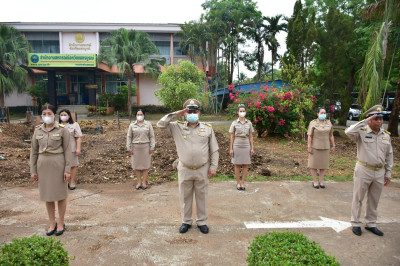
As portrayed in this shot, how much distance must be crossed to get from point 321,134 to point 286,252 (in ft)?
13.5

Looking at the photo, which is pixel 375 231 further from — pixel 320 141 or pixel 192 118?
pixel 192 118

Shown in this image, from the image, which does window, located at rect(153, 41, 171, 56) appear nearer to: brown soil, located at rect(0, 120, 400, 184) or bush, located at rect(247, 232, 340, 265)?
brown soil, located at rect(0, 120, 400, 184)

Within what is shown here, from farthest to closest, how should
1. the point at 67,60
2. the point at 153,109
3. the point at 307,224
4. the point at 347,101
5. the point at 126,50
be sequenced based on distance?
the point at 153,109 → the point at 67,60 → the point at 126,50 → the point at 347,101 → the point at 307,224

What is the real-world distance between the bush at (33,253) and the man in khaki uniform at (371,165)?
12.2 feet

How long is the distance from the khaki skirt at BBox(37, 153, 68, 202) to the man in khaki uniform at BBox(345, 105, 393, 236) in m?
4.08

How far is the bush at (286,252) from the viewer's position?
7.20ft

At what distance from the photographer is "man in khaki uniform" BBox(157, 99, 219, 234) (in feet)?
12.8

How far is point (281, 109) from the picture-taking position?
1162cm

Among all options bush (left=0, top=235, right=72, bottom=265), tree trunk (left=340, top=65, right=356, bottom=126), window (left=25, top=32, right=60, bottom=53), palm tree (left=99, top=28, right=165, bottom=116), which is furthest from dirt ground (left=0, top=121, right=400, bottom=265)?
window (left=25, top=32, right=60, bottom=53)

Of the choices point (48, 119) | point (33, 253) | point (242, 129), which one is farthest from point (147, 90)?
point (33, 253)

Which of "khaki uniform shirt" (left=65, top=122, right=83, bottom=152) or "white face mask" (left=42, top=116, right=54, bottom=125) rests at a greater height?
"white face mask" (left=42, top=116, right=54, bottom=125)

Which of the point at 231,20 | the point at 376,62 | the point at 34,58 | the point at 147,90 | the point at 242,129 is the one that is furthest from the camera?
the point at 147,90

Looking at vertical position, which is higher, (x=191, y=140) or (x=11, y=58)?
(x=11, y=58)

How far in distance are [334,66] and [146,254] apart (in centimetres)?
1333
